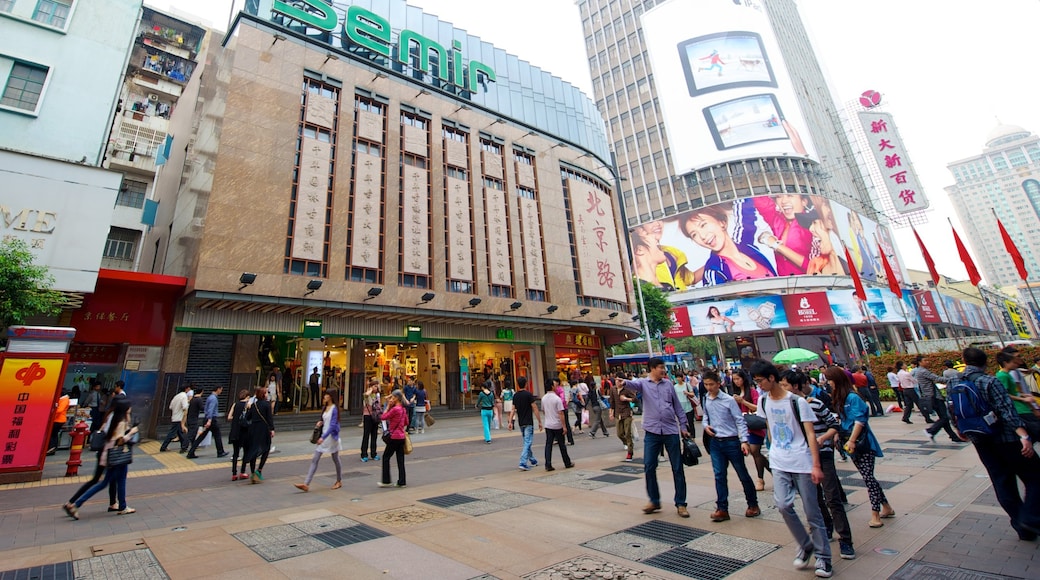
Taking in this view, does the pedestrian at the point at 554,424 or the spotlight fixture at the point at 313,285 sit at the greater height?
the spotlight fixture at the point at 313,285

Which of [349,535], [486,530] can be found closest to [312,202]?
[349,535]

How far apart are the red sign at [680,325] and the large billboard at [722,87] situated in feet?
59.3

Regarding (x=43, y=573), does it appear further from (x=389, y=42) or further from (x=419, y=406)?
Result: (x=389, y=42)

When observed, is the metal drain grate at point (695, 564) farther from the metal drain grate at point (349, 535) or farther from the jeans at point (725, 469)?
the metal drain grate at point (349, 535)

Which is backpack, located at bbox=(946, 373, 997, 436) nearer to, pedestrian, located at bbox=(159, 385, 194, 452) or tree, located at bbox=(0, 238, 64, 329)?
pedestrian, located at bbox=(159, 385, 194, 452)

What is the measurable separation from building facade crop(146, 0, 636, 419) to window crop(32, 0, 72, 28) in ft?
14.9

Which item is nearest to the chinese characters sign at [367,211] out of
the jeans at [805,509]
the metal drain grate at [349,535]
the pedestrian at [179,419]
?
the pedestrian at [179,419]

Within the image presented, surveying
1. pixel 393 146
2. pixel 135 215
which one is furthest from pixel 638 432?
pixel 135 215

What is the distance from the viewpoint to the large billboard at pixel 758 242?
47188 mm

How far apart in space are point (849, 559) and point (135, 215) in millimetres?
34656

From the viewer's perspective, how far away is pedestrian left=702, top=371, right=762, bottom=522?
17.5 ft

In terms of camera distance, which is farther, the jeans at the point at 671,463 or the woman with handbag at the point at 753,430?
the woman with handbag at the point at 753,430

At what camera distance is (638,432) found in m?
14.2

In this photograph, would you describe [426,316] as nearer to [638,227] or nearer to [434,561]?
[434,561]
